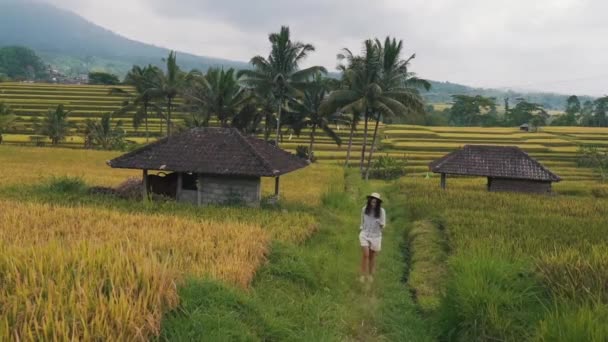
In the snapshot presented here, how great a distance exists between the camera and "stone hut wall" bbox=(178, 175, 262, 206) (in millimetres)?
14984

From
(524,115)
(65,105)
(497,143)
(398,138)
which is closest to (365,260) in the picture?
(497,143)

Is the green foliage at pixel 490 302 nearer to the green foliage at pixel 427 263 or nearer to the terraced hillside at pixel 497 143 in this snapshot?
the green foliage at pixel 427 263

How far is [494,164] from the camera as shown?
22.5 metres

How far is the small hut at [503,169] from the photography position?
71.6 ft

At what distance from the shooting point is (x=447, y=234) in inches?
443

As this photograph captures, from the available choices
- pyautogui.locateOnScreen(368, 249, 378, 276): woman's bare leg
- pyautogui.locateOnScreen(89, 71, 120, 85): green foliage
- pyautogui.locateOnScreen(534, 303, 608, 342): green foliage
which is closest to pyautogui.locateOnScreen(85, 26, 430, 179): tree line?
pyautogui.locateOnScreen(368, 249, 378, 276): woman's bare leg

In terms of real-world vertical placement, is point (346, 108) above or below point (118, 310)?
above

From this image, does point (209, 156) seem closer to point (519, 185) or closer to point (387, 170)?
point (519, 185)

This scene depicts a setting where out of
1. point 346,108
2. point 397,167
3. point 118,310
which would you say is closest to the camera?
point 118,310

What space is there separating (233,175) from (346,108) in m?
12.6

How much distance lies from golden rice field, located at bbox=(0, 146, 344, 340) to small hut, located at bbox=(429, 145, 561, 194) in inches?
449

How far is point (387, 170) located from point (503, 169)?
12.0 metres

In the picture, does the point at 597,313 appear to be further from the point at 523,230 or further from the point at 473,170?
the point at 473,170

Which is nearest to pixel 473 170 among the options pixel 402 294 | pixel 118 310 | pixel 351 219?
pixel 351 219
